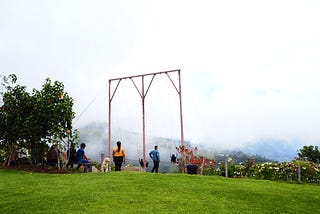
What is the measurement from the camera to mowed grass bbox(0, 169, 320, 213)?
1075 cm

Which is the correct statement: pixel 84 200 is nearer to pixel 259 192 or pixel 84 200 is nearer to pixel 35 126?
pixel 259 192

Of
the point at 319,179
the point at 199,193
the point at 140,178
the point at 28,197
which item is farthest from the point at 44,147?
the point at 319,179

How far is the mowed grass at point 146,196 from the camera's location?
423 inches

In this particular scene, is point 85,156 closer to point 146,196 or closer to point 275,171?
point 146,196

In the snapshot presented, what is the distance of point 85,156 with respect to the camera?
68.2 feet

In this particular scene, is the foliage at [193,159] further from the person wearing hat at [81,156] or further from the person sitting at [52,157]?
Result: the person sitting at [52,157]

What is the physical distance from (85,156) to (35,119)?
3.44m

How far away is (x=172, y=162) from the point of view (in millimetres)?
22891

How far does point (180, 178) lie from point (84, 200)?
5.63 metres

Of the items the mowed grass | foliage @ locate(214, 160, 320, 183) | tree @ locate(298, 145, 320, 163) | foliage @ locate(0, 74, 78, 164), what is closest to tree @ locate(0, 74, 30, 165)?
foliage @ locate(0, 74, 78, 164)

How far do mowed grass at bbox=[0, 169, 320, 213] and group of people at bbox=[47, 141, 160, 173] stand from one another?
3521mm

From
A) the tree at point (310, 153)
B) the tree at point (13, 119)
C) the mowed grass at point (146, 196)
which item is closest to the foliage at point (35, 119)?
the tree at point (13, 119)

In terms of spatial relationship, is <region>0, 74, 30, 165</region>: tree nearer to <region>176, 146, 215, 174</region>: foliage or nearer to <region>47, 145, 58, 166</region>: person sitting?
<region>47, 145, 58, 166</region>: person sitting

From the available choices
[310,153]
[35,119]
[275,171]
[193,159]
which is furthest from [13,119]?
[310,153]
